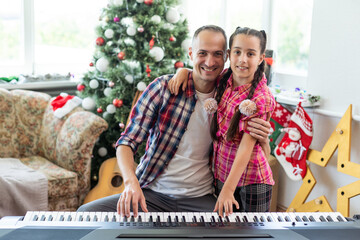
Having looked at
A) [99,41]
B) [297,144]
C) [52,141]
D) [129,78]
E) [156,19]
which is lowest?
[52,141]

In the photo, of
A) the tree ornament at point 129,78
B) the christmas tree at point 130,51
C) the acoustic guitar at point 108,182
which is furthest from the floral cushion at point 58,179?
the tree ornament at point 129,78

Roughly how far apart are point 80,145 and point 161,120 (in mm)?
1508

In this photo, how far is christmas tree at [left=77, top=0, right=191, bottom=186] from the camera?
350cm

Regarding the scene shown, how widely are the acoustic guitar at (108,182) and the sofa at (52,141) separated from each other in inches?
2.9

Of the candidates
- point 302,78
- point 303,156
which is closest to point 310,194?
point 303,156

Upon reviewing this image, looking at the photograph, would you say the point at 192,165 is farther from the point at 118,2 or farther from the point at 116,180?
the point at 118,2

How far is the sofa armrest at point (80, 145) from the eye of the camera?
333 centimetres

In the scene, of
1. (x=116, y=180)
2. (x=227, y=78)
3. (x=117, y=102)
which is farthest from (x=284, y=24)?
(x=227, y=78)

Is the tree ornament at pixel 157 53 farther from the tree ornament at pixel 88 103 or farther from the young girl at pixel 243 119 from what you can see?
the young girl at pixel 243 119

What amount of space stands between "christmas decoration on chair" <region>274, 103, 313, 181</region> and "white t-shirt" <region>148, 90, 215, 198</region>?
48.9 inches

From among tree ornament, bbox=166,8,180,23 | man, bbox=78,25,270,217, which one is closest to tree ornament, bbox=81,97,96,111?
tree ornament, bbox=166,8,180,23

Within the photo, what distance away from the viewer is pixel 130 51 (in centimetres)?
352

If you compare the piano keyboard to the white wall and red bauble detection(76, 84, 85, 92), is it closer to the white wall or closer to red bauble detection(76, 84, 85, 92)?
the white wall

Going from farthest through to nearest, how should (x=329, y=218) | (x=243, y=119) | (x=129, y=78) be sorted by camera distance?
(x=129, y=78)
(x=243, y=119)
(x=329, y=218)
